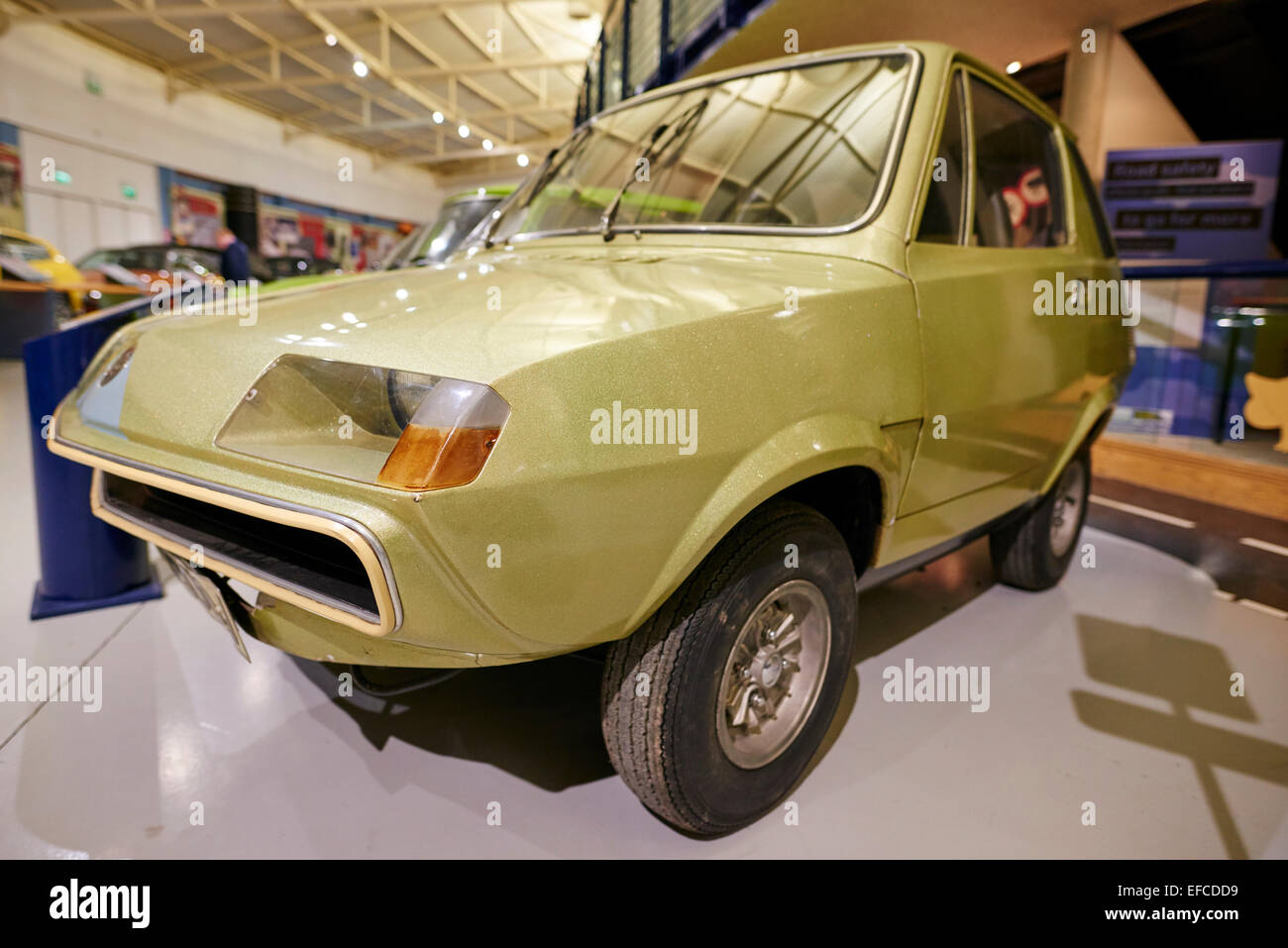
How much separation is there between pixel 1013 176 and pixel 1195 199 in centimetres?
442

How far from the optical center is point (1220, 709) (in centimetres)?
226

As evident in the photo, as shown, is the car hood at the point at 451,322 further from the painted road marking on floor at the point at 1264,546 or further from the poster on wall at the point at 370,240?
the poster on wall at the point at 370,240

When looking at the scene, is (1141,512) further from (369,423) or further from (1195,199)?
(369,423)

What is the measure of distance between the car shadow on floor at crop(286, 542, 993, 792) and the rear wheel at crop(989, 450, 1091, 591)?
0.83 m

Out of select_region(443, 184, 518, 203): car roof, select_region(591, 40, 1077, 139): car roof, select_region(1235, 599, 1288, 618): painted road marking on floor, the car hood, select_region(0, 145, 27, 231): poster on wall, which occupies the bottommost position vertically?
select_region(1235, 599, 1288, 618): painted road marking on floor

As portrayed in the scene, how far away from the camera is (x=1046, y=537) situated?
305 cm

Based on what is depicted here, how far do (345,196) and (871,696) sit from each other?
23.8 metres

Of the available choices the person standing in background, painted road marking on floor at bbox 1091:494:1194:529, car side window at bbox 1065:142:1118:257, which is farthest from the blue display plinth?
painted road marking on floor at bbox 1091:494:1194:529

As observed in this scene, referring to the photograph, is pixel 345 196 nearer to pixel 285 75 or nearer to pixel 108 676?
pixel 285 75

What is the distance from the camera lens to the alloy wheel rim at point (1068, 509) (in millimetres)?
3164

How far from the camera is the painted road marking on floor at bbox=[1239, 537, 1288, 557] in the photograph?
379cm

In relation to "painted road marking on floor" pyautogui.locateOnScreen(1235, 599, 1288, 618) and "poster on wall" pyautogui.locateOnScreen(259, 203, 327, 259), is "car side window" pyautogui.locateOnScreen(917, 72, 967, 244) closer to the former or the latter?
"painted road marking on floor" pyautogui.locateOnScreen(1235, 599, 1288, 618)

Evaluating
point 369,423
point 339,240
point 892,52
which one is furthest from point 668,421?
point 339,240

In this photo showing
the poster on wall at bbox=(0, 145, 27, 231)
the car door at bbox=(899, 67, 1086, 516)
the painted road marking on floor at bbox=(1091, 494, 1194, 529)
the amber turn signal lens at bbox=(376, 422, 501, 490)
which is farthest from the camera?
the poster on wall at bbox=(0, 145, 27, 231)
